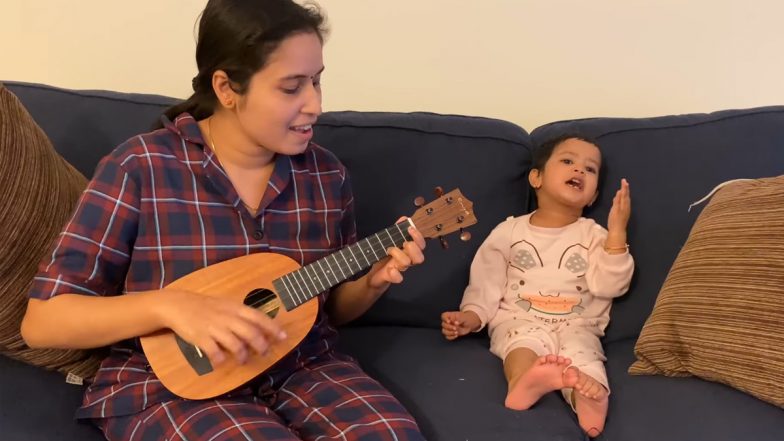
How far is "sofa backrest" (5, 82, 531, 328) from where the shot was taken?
1.67m

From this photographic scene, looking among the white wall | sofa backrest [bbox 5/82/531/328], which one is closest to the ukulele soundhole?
sofa backrest [bbox 5/82/531/328]

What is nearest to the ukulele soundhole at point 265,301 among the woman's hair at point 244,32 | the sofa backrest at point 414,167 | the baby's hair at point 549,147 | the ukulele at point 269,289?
the ukulele at point 269,289

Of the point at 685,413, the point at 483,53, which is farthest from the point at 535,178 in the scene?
the point at 685,413

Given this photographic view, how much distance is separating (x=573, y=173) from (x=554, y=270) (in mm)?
244

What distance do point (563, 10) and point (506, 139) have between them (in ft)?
1.73

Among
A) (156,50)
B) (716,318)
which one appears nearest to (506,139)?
(716,318)

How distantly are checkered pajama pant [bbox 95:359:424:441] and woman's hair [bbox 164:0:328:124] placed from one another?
1.87 feet

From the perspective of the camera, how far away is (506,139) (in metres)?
1.75

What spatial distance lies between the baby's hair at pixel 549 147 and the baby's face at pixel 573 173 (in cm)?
1

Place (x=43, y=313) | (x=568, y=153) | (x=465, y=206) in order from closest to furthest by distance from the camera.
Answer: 1. (x=43, y=313)
2. (x=465, y=206)
3. (x=568, y=153)

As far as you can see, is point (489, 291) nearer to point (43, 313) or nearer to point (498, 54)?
point (498, 54)

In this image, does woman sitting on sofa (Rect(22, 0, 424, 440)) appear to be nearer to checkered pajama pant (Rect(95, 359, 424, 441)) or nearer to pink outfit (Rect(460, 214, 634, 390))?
checkered pajama pant (Rect(95, 359, 424, 441))

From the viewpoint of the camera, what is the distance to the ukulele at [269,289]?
1175 mm

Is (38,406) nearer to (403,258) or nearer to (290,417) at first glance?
(290,417)
